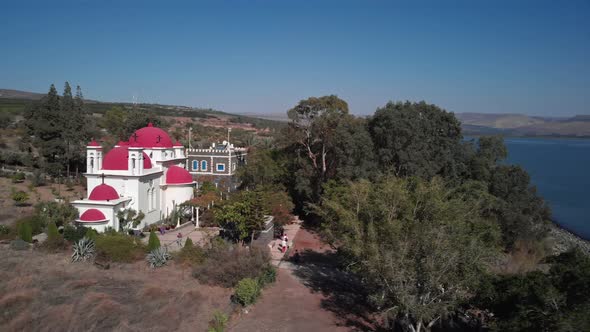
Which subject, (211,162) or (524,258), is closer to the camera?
(524,258)

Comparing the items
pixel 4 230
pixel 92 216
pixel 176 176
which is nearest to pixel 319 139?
pixel 176 176

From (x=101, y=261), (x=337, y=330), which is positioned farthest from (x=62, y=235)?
(x=337, y=330)

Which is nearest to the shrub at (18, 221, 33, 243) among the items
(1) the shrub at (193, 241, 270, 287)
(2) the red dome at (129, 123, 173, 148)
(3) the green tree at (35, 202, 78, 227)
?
(3) the green tree at (35, 202, 78, 227)

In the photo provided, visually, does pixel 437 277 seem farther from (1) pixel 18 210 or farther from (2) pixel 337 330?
(1) pixel 18 210

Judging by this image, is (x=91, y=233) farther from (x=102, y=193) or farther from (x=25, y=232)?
Result: (x=25, y=232)

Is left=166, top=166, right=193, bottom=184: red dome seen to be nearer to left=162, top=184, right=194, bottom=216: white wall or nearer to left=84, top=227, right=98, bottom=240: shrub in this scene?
left=162, top=184, right=194, bottom=216: white wall

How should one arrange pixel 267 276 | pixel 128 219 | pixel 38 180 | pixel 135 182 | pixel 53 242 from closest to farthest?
pixel 267 276
pixel 53 242
pixel 128 219
pixel 135 182
pixel 38 180
